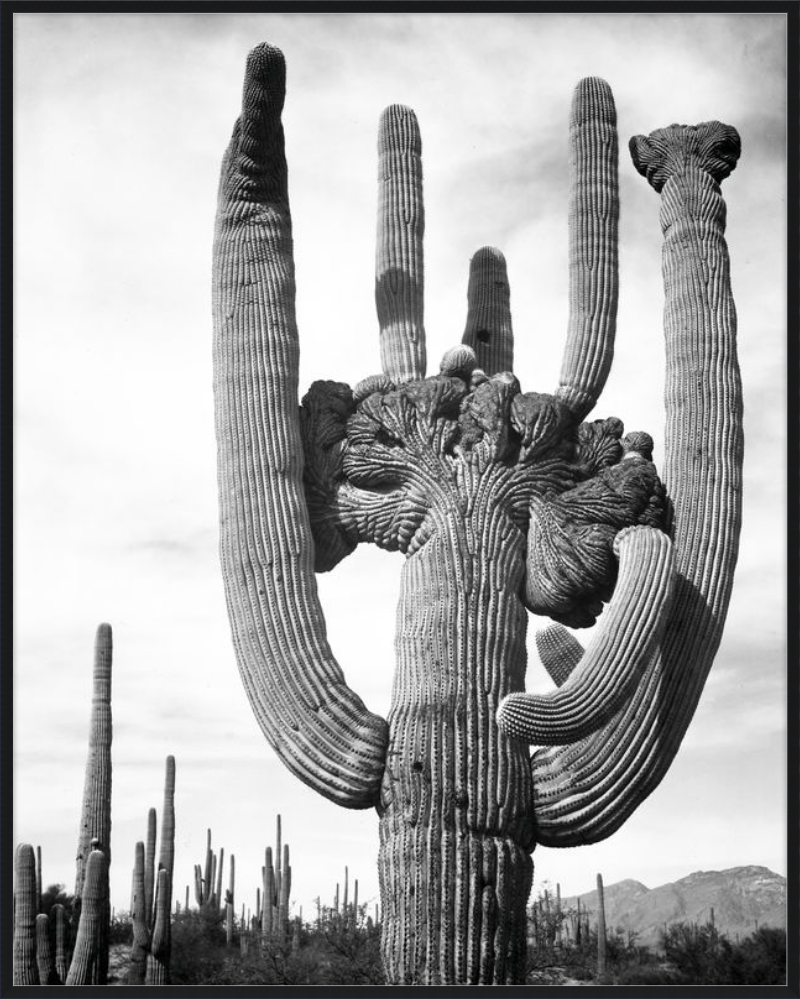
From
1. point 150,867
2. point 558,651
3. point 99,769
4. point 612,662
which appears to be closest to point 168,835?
point 150,867

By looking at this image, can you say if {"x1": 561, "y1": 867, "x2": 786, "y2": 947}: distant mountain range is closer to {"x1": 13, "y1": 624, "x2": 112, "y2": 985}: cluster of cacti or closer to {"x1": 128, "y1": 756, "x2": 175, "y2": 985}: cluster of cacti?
{"x1": 128, "y1": 756, "x2": 175, "y2": 985}: cluster of cacti

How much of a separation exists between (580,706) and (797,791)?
131 cm

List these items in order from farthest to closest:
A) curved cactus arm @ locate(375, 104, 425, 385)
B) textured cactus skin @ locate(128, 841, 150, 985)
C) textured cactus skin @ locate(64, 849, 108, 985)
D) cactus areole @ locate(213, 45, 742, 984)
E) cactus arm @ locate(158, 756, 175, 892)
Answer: cactus arm @ locate(158, 756, 175, 892)
textured cactus skin @ locate(128, 841, 150, 985)
textured cactus skin @ locate(64, 849, 108, 985)
curved cactus arm @ locate(375, 104, 425, 385)
cactus areole @ locate(213, 45, 742, 984)

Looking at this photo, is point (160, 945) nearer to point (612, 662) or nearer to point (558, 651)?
point (558, 651)

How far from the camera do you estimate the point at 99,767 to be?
1346 centimetres

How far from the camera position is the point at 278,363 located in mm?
7793

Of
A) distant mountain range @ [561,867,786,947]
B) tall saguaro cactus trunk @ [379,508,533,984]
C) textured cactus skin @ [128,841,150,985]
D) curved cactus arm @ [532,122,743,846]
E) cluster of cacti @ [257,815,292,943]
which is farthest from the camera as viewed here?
distant mountain range @ [561,867,786,947]

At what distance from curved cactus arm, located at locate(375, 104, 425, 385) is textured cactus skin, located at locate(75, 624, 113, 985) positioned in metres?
5.98

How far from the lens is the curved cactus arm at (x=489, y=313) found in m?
8.78

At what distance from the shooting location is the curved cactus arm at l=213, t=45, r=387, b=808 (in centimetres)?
714

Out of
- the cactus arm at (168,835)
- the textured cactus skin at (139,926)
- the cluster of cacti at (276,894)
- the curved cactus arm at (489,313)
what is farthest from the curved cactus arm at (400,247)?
the cluster of cacti at (276,894)

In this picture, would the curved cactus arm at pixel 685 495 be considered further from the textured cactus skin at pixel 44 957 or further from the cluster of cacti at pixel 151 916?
the cluster of cacti at pixel 151 916

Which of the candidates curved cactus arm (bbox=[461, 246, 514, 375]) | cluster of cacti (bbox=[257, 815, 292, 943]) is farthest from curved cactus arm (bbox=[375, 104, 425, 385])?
cluster of cacti (bbox=[257, 815, 292, 943])

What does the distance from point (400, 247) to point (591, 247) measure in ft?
3.60
